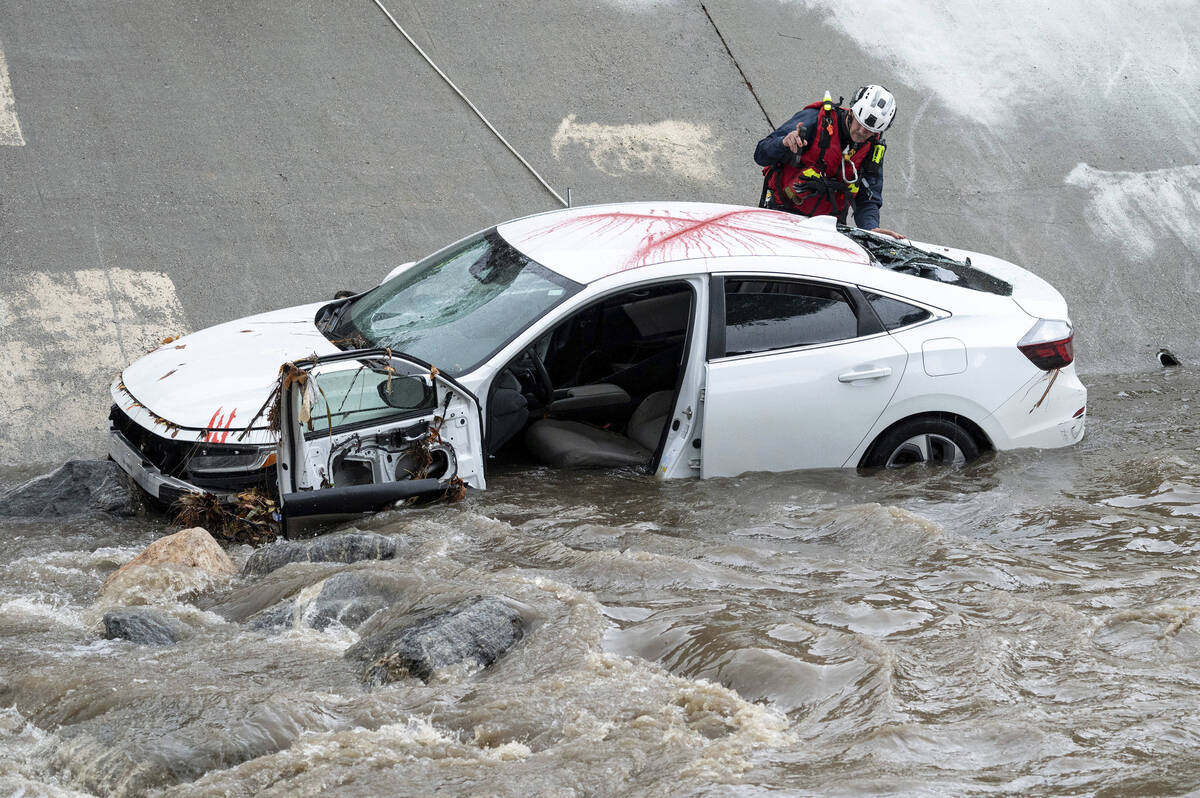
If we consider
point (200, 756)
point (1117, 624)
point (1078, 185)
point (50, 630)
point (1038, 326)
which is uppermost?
point (1078, 185)

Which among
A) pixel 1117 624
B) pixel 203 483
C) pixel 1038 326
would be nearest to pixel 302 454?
pixel 203 483

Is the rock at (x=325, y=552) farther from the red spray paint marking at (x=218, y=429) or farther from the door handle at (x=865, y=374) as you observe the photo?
the door handle at (x=865, y=374)

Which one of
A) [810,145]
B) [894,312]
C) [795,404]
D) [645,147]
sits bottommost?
[795,404]

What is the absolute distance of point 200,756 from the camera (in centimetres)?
339

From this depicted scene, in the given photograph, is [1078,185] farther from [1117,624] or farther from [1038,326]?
[1117,624]

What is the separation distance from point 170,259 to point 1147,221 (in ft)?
25.6

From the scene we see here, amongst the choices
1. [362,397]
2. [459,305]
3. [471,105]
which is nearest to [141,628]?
[362,397]

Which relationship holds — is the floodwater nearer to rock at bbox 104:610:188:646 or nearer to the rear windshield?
rock at bbox 104:610:188:646

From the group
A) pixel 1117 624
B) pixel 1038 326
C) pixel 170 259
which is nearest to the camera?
pixel 1117 624

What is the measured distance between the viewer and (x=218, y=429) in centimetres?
520

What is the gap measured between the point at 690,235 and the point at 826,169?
2151mm

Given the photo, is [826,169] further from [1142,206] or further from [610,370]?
[1142,206]

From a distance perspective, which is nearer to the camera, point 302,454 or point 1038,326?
point 302,454

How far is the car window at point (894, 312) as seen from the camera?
6.05 meters
